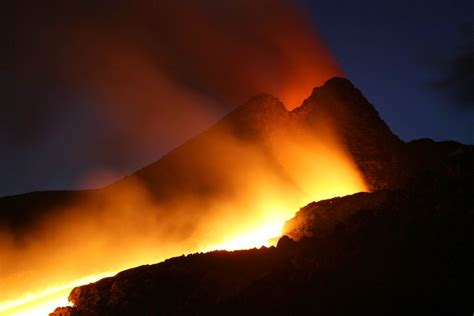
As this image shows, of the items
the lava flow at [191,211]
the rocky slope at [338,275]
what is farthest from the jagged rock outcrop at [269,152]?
the rocky slope at [338,275]

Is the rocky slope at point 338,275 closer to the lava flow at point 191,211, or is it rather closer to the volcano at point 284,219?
the volcano at point 284,219

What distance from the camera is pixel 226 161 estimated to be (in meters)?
37.7

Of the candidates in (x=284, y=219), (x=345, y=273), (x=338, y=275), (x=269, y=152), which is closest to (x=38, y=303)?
(x=338, y=275)

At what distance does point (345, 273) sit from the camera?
13305 mm

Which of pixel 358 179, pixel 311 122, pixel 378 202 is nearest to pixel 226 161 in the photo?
pixel 311 122

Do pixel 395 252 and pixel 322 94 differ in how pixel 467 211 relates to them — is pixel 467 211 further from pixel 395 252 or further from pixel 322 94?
pixel 322 94

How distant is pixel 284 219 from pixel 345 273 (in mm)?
11881

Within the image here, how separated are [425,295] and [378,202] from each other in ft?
18.9

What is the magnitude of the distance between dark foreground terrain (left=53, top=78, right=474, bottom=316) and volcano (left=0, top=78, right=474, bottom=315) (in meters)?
0.04

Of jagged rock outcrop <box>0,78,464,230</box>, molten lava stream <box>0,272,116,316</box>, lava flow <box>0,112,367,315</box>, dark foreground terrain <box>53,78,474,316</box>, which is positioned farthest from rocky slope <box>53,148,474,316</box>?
jagged rock outcrop <box>0,78,464,230</box>

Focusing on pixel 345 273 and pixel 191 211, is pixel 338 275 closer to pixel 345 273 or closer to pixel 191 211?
pixel 345 273

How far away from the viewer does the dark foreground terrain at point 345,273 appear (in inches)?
488

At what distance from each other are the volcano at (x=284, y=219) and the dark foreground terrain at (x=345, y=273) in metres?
0.04

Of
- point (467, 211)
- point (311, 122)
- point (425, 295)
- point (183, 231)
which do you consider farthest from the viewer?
point (311, 122)
